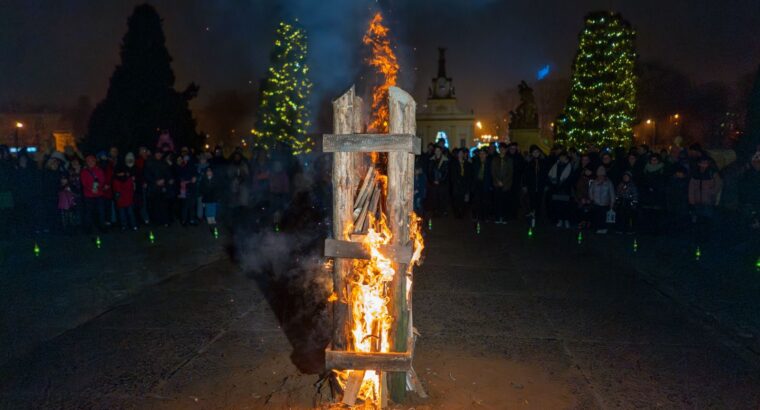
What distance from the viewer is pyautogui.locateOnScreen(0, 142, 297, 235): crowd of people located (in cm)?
1184

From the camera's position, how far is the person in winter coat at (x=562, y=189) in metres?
13.2

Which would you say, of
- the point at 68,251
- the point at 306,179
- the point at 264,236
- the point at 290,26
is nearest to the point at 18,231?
the point at 68,251

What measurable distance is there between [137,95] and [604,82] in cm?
2307

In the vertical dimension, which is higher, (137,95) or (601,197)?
(137,95)

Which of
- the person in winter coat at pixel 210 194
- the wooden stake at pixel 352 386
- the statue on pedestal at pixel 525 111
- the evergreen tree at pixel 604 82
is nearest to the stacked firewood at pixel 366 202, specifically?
the wooden stake at pixel 352 386

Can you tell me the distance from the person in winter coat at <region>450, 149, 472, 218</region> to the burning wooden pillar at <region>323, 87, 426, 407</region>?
10.4 m

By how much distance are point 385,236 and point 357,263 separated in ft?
1.01

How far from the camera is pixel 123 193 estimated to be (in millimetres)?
12242

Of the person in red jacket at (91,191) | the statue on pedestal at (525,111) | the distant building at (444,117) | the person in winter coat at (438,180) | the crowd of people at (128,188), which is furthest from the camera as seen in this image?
the distant building at (444,117)

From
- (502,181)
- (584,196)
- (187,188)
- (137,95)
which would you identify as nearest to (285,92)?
(137,95)

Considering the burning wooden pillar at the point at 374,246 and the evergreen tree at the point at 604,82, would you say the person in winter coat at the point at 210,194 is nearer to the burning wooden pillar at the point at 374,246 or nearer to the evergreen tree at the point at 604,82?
the burning wooden pillar at the point at 374,246

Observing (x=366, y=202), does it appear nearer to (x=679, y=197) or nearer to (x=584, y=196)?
(x=679, y=197)

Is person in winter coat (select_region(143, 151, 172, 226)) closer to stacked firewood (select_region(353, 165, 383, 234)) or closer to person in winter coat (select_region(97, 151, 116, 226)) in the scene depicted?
person in winter coat (select_region(97, 151, 116, 226))

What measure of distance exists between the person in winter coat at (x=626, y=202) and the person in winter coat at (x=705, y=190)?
51.2 inches
